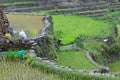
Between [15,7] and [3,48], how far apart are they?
25891 millimetres

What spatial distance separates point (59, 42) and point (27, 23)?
1.95m

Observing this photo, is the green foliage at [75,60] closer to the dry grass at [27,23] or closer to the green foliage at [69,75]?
the dry grass at [27,23]

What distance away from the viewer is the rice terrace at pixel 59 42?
10.2 meters

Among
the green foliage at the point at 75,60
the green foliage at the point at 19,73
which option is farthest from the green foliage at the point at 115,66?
the green foliage at the point at 19,73

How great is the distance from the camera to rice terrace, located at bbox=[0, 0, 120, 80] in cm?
1022

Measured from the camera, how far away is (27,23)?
834 inches

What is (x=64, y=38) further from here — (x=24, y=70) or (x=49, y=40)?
(x=24, y=70)

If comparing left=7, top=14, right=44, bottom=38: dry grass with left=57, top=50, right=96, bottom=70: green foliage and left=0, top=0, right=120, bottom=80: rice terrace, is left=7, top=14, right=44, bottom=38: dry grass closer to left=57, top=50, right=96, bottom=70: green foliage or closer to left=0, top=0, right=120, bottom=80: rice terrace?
left=0, top=0, right=120, bottom=80: rice terrace

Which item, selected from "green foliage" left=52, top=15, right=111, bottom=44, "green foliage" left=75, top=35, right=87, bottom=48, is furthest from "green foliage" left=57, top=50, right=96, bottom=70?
"green foliage" left=52, top=15, right=111, bottom=44

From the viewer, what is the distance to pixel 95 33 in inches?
1037

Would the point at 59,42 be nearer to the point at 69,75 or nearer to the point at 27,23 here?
the point at 27,23

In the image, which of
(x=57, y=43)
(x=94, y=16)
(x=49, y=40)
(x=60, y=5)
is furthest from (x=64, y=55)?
(x=60, y=5)

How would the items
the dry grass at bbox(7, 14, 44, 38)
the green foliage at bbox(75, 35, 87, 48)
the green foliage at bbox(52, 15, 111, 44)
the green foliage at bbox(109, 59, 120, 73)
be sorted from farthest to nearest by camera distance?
the green foliage at bbox(52, 15, 111, 44) < the green foliage at bbox(75, 35, 87, 48) < the green foliage at bbox(109, 59, 120, 73) < the dry grass at bbox(7, 14, 44, 38)

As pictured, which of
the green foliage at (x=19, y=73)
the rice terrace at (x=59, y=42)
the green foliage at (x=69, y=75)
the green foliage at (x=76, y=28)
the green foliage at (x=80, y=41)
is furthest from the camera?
the green foliage at (x=76, y=28)
